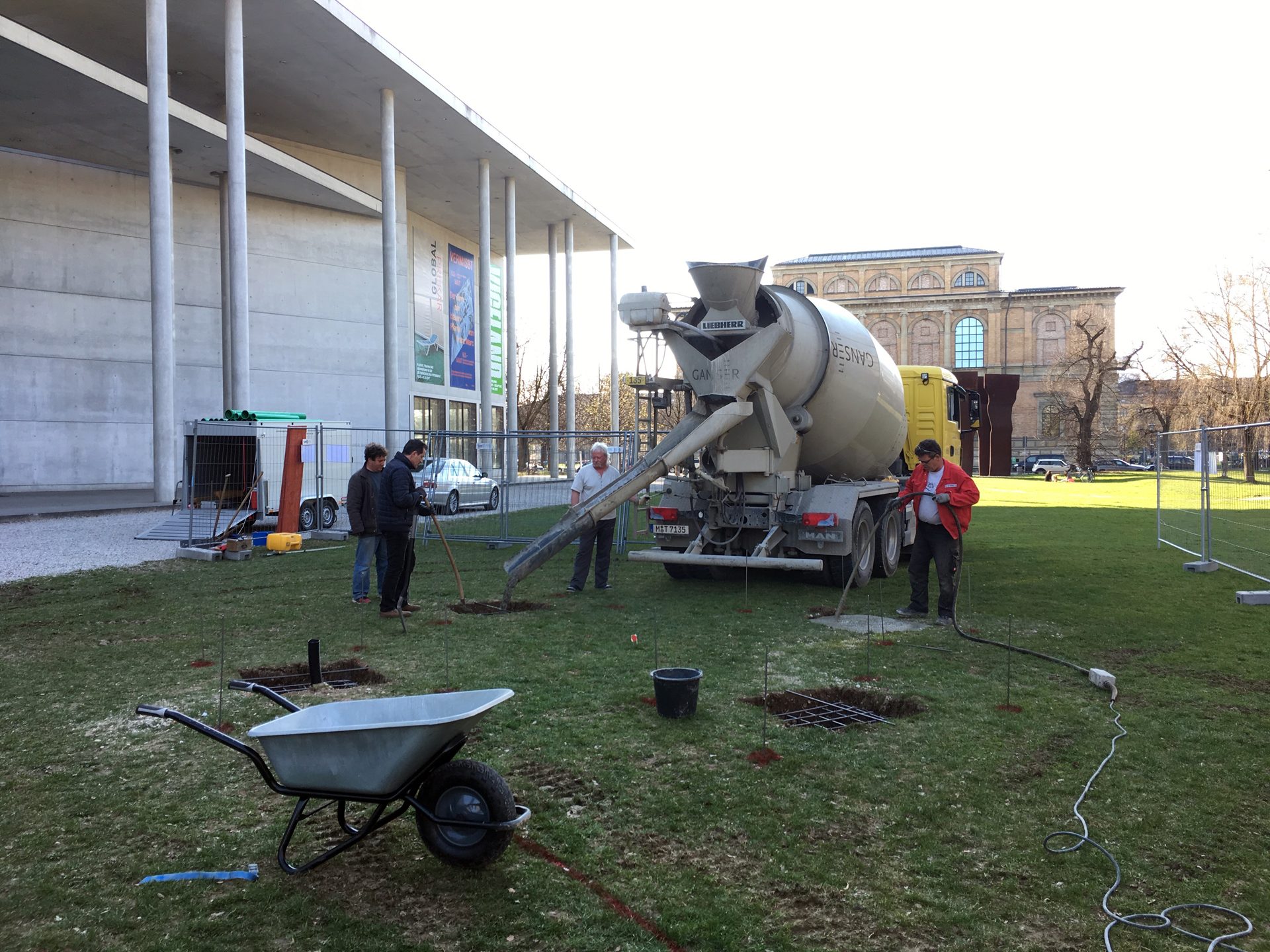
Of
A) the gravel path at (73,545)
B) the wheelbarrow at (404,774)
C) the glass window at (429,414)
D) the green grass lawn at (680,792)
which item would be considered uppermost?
the glass window at (429,414)

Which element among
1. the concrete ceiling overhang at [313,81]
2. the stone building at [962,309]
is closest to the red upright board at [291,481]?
the concrete ceiling overhang at [313,81]

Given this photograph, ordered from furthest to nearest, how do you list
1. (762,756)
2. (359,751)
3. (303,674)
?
(303,674)
(762,756)
(359,751)

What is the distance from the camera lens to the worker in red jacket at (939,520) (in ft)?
28.7

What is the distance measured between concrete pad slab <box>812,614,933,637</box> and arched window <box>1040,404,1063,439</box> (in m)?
64.2

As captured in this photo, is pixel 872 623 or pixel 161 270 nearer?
pixel 872 623

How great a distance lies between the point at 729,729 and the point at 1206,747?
279 cm

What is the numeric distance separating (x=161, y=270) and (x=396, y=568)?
1693 cm

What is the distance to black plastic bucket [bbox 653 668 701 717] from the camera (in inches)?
224

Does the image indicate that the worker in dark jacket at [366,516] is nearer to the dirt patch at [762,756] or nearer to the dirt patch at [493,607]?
the dirt patch at [493,607]

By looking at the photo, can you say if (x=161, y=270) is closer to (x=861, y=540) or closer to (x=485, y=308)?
(x=485, y=308)

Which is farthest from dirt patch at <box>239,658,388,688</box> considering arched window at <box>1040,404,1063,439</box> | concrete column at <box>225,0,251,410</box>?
arched window at <box>1040,404,1063,439</box>

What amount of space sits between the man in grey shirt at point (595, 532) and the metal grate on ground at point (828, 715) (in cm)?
520

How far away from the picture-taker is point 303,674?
704cm

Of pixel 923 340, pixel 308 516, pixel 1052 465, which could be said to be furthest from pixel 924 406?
pixel 923 340
